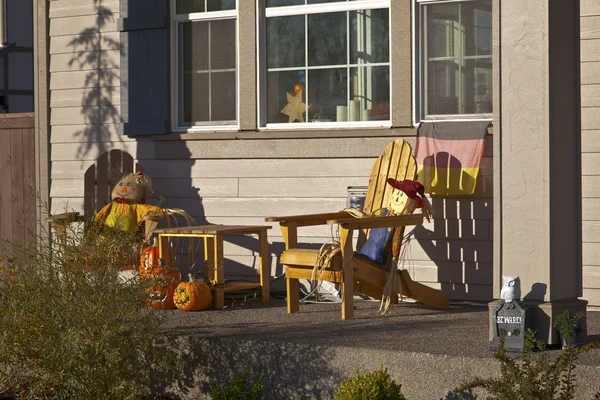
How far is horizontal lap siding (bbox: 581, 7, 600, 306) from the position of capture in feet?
20.1

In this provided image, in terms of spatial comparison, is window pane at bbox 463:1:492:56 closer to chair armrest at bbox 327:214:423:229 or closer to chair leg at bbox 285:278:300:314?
chair armrest at bbox 327:214:423:229

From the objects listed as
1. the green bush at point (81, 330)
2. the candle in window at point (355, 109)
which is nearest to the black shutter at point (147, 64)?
the candle in window at point (355, 109)

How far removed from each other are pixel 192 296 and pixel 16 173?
2.71m

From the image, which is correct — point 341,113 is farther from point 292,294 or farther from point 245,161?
point 292,294

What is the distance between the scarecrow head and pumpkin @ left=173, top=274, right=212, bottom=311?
114 centimetres

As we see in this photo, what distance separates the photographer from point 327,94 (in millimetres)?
7090

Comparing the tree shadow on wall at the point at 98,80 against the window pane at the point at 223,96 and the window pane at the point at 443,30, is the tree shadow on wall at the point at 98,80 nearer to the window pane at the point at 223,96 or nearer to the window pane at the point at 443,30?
the window pane at the point at 223,96

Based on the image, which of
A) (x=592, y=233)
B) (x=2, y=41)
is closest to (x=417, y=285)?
(x=592, y=233)

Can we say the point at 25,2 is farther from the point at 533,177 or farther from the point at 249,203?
the point at 533,177

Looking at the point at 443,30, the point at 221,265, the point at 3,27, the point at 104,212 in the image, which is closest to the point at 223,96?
the point at 104,212

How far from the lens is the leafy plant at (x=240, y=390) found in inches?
180

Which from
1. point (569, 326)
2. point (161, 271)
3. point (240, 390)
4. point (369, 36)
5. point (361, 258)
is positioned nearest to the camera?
point (569, 326)

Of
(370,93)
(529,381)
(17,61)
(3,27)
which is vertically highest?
(3,27)

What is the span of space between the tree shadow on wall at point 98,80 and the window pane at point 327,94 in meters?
1.59
